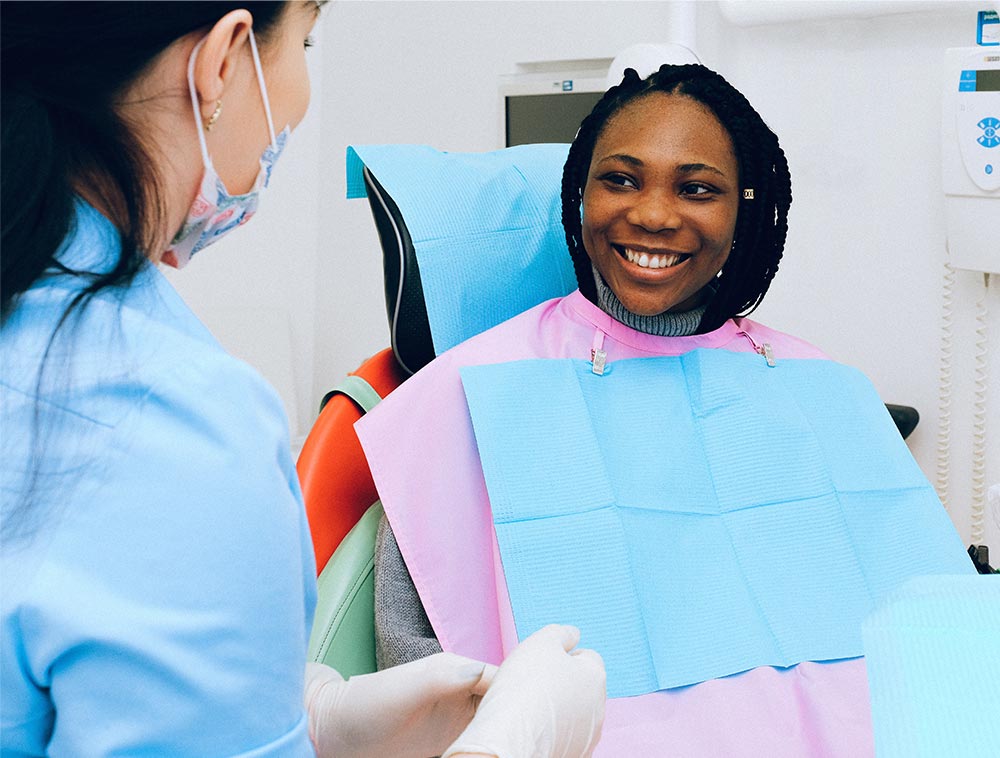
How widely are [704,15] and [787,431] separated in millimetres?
→ 1041

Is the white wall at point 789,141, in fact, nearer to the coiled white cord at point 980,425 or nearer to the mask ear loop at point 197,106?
the coiled white cord at point 980,425

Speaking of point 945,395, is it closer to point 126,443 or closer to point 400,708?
point 400,708

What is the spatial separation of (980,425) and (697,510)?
0.88 metres

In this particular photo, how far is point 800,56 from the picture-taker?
2.15m

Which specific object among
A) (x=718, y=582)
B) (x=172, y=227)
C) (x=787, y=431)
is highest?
(x=172, y=227)

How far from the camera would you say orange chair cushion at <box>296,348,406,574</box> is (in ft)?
4.73

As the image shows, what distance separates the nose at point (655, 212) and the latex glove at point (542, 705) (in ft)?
2.14

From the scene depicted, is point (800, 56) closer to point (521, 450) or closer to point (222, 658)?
point (521, 450)

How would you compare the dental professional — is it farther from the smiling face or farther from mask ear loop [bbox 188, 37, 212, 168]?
the smiling face

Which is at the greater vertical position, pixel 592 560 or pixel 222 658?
pixel 222 658

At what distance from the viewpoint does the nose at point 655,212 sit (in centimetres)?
148

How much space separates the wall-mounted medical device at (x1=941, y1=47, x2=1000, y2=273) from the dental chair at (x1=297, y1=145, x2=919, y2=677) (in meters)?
0.73

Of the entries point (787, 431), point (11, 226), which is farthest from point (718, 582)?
point (11, 226)

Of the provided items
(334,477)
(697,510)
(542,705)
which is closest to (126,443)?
(542,705)
